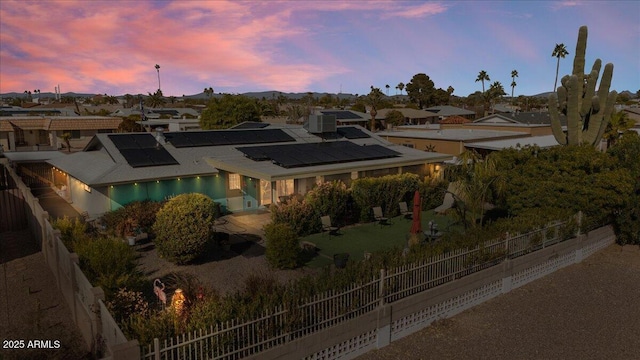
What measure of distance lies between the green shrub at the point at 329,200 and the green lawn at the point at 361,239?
35.7 inches

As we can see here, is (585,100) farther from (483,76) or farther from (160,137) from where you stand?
(483,76)

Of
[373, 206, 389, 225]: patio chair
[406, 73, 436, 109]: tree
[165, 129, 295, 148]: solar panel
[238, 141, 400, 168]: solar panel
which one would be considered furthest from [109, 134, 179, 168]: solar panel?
[406, 73, 436, 109]: tree

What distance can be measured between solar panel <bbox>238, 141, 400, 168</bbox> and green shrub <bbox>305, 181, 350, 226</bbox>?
2.54m

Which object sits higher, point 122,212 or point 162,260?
point 122,212

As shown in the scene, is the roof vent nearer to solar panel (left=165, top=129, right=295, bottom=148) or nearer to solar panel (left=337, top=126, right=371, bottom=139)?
solar panel (left=165, top=129, right=295, bottom=148)

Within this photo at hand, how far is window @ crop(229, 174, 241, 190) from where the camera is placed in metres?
24.0

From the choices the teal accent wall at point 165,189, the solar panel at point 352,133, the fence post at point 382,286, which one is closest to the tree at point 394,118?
the solar panel at point 352,133

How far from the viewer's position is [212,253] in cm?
1706

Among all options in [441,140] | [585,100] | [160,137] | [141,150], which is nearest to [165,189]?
[141,150]

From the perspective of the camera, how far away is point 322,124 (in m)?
30.6

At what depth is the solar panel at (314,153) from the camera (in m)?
23.5

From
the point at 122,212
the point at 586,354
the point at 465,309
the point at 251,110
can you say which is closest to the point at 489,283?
the point at 465,309

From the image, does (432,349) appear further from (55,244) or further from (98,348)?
(55,244)

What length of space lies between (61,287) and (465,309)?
1207 cm
